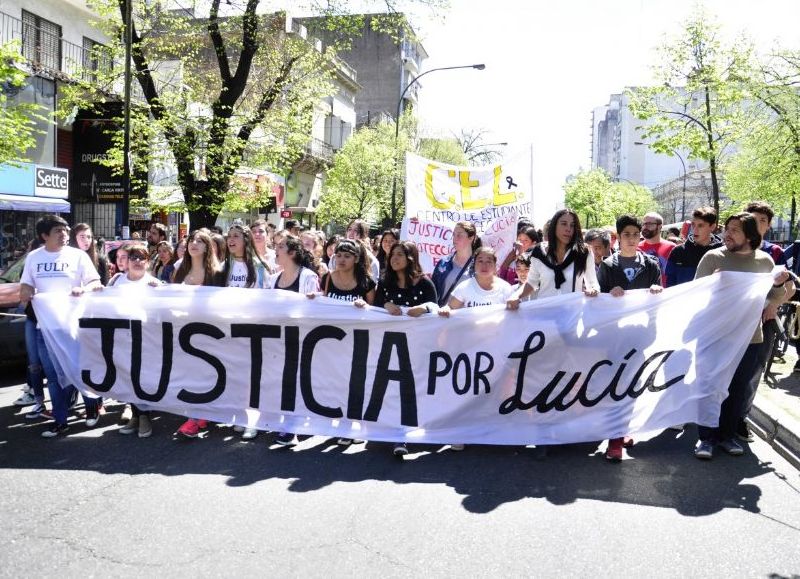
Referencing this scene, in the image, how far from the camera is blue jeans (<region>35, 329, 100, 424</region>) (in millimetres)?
5980

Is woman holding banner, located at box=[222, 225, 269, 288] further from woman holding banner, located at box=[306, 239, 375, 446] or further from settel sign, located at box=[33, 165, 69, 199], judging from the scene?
settel sign, located at box=[33, 165, 69, 199]

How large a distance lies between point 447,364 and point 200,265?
98.6 inches

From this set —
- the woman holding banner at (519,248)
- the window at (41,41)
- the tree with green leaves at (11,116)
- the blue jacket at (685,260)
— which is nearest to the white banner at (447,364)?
the blue jacket at (685,260)

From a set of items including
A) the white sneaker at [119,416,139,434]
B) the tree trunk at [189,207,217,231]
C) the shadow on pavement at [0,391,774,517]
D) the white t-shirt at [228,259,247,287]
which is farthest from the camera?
the tree trunk at [189,207,217,231]

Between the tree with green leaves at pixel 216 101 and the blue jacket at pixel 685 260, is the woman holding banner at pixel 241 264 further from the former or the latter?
the tree with green leaves at pixel 216 101

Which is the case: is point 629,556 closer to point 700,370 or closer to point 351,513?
point 351,513

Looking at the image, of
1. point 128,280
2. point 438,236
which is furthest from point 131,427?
point 438,236

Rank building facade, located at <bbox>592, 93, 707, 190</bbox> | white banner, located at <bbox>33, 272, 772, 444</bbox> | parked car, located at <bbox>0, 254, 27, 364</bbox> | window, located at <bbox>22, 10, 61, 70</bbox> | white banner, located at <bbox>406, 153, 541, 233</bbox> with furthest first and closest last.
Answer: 1. building facade, located at <bbox>592, 93, 707, 190</bbox>
2. window, located at <bbox>22, 10, 61, 70</bbox>
3. white banner, located at <bbox>406, 153, 541, 233</bbox>
4. parked car, located at <bbox>0, 254, 27, 364</bbox>
5. white banner, located at <bbox>33, 272, 772, 444</bbox>

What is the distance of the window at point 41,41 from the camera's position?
2042 centimetres

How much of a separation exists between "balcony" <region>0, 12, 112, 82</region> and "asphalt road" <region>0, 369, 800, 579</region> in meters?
16.7

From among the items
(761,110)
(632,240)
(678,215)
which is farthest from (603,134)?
(632,240)

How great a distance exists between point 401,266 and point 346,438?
4.72 ft

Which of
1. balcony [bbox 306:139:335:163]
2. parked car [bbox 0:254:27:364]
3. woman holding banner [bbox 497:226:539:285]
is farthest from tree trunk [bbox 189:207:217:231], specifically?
balcony [bbox 306:139:335:163]

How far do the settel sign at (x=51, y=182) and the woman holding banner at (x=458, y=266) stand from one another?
16121mm
